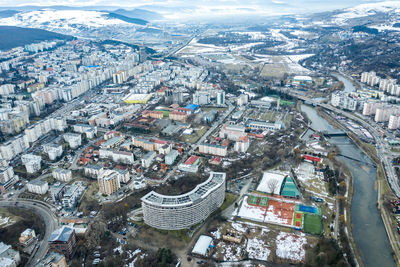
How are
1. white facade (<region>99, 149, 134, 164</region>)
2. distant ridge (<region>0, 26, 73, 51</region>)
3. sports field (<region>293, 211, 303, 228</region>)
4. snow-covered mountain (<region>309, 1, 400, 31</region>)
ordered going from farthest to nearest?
snow-covered mountain (<region>309, 1, 400, 31</region>) < distant ridge (<region>0, 26, 73, 51</region>) < white facade (<region>99, 149, 134, 164</region>) < sports field (<region>293, 211, 303, 228</region>)

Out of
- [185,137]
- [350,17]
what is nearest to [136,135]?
[185,137]

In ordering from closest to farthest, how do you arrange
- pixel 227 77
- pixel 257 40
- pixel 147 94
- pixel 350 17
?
pixel 147 94, pixel 227 77, pixel 257 40, pixel 350 17

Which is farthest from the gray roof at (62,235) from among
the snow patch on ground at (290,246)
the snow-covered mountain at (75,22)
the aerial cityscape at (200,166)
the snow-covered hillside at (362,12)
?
the snow-covered hillside at (362,12)

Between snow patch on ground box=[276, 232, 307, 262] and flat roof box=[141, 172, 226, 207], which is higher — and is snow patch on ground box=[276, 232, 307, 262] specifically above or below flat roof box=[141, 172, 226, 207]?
below

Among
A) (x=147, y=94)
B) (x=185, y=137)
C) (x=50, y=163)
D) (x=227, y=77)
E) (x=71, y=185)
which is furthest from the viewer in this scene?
(x=227, y=77)

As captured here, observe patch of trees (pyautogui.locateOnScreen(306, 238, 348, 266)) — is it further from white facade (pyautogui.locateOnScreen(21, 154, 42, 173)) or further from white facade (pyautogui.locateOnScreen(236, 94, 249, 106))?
white facade (pyautogui.locateOnScreen(236, 94, 249, 106))

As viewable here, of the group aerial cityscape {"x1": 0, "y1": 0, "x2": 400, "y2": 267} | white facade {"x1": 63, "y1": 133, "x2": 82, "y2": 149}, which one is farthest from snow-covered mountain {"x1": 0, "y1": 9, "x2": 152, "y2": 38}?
white facade {"x1": 63, "y1": 133, "x2": 82, "y2": 149}


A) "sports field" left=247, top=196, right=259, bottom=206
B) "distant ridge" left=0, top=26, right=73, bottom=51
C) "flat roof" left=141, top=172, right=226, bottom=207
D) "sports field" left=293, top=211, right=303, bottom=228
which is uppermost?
"distant ridge" left=0, top=26, right=73, bottom=51

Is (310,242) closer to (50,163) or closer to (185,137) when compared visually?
(185,137)
